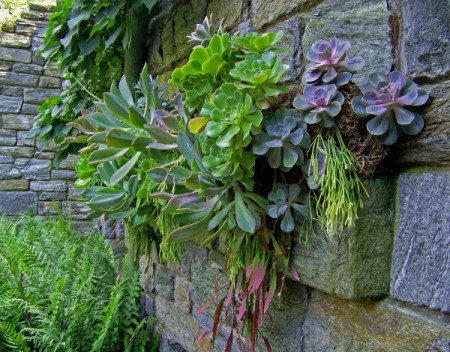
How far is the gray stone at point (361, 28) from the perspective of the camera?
89 cm

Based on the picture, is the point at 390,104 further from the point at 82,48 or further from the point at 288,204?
the point at 82,48

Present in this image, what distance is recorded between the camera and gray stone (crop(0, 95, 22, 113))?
4246 millimetres

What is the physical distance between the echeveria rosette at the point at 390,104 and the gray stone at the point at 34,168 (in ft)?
13.6

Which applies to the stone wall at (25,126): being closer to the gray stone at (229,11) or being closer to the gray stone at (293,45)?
the gray stone at (229,11)

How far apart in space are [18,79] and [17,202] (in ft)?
4.15

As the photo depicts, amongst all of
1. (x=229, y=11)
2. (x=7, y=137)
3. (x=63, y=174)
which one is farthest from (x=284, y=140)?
(x=7, y=137)

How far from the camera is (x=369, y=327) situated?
0.90 metres

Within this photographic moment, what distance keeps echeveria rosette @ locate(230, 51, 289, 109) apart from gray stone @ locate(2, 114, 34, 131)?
394 centimetres

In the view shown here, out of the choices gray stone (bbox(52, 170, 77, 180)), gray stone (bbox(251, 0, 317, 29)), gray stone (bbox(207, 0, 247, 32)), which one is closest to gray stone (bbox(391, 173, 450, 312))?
gray stone (bbox(251, 0, 317, 29))

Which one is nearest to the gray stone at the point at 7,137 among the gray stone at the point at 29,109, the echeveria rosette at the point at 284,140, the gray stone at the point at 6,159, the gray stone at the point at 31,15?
the gray stone at the point at 6,159

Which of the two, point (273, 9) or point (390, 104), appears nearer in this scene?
point (390, 104)

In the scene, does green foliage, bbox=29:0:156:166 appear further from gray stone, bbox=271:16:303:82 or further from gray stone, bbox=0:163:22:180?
gray stone, bbox=0:163:22:180

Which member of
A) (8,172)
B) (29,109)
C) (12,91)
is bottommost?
(8,172)

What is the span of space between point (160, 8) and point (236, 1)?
753mm
